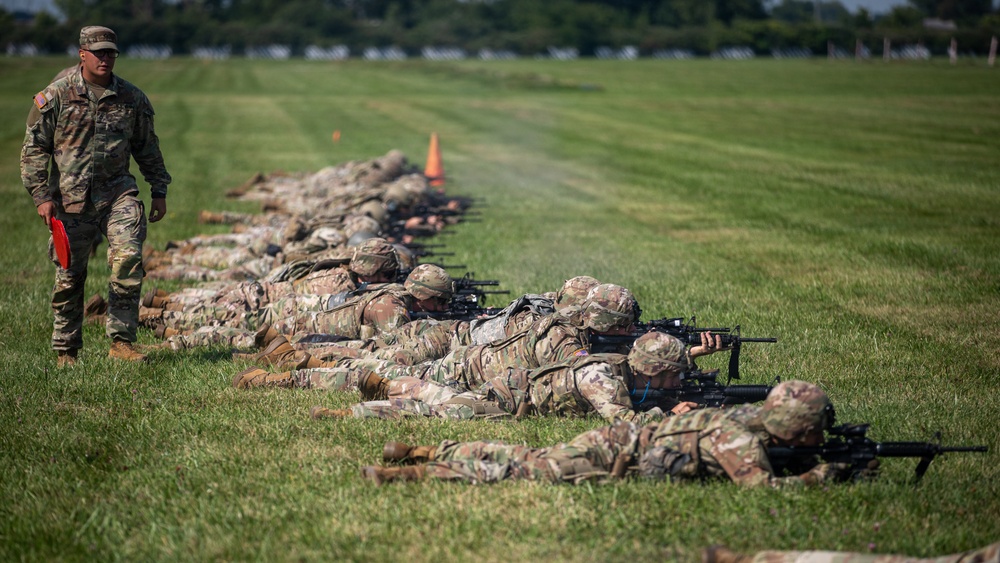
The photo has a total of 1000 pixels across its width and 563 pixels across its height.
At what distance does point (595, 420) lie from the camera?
833cm

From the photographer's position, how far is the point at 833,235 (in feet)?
59.1

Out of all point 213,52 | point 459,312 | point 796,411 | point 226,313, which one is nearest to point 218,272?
point 226,313

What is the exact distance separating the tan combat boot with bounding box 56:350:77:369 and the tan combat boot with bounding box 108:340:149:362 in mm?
341

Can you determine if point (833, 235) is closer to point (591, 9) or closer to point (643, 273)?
point (643, 273)

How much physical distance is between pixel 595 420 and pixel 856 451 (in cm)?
207

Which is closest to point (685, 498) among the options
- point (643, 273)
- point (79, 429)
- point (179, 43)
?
point (79, 429)

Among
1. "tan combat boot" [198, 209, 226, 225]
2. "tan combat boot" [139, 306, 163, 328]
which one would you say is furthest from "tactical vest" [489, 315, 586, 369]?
"tan combat boot" [198, 209, 226, 225]

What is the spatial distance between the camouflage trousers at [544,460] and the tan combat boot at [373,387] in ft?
5.23

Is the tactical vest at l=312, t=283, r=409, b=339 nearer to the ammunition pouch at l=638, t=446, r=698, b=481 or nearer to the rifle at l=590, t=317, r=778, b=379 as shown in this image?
the rifle at l=590, t=317, r=778, b=379

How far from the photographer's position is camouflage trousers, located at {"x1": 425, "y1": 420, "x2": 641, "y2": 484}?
7.14 m

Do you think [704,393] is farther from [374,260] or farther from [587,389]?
[374,260]

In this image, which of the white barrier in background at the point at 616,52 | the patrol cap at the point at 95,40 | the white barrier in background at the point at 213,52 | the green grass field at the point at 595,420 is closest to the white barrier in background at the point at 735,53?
the white barrier in background at the point at 616,52

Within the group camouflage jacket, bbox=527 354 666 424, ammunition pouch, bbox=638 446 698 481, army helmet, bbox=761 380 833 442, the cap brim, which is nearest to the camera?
army helmet, bbox=761 380 833 442

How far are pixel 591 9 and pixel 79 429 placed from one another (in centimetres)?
13032
